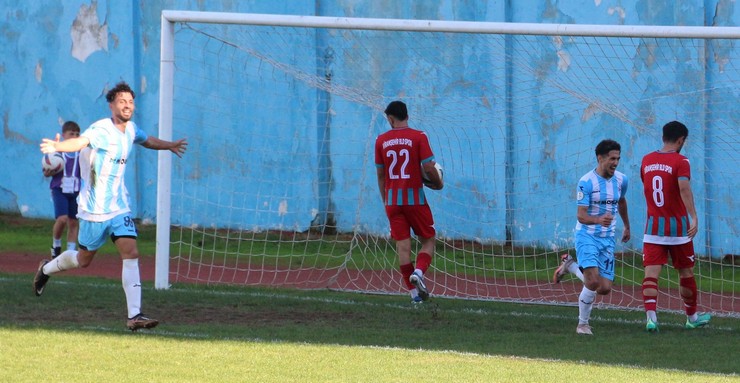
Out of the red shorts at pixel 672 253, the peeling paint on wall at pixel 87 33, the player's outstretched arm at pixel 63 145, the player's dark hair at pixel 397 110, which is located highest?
the peeling paint on wall at pixel 87 33

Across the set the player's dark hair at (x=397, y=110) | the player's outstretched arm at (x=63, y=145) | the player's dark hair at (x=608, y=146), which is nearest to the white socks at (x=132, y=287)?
the player's outstretched arm at (x=63, y=145)

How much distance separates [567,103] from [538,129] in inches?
21.5

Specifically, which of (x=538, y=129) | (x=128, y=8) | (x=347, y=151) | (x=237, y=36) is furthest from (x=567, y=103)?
(x=128, y=8)

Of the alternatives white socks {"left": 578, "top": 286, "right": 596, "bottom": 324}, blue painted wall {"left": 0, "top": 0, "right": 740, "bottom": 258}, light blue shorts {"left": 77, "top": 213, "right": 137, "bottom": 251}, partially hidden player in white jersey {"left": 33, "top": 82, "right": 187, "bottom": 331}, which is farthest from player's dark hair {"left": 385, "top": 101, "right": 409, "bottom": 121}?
blue painted wall {"left": 0, "top": 0, "right": 740, "bottom": 258}

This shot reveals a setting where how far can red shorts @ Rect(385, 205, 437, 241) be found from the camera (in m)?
10.6

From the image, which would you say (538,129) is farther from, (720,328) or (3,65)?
(3,65)

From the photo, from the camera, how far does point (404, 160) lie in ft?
34.6

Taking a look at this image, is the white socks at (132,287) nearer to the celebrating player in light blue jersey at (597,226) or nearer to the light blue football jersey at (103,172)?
the light blue football jersey at (103,172)

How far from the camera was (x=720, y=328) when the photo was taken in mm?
9883

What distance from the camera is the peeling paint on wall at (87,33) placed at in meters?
18.9

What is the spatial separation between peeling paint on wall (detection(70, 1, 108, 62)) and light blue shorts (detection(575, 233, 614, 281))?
37.5ft

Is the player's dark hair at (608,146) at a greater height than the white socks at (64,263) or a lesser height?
greater

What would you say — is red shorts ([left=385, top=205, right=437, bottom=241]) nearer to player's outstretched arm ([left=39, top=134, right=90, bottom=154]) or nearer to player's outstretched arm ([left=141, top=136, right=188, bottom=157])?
player's outstretched arm ([left=141, top=136, right=188, bottom=157])

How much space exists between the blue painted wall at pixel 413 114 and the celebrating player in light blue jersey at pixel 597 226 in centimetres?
409
